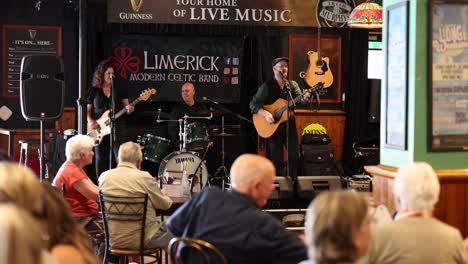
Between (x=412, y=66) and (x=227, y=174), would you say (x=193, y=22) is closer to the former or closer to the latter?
(x=227, y=174)

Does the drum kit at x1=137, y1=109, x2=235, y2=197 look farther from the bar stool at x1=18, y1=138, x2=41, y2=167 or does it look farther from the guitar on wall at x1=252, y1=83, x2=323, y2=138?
the bar stool at x1=18, y1=138, x2=41, y2=167

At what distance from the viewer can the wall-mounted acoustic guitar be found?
962 cm

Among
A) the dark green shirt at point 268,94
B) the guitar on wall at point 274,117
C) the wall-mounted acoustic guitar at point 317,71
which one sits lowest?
the guitar on wall at point 274,117

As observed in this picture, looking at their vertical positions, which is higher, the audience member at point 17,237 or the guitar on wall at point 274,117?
the guitar on wall at point 274,117

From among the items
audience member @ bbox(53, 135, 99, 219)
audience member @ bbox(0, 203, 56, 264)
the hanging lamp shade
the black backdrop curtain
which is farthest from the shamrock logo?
audience member @ bbox(0, 203, 56, 264)

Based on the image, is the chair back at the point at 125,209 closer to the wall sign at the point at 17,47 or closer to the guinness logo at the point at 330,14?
the wall sign at the point at 17,47

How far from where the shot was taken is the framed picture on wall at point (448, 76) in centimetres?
395

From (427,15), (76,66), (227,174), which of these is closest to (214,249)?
(427,15)

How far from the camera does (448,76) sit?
157 inches

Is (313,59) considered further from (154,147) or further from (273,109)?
(154,147)

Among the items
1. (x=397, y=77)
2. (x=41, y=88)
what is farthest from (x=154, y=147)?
(x=397, y=77)

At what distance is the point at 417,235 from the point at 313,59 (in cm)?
689

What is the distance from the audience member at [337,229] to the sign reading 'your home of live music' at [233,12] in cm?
684

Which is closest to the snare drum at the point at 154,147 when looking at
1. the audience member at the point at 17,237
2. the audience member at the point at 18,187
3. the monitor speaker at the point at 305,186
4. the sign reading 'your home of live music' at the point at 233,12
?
the sign reading 'your home of live music' at the point at 233,12
